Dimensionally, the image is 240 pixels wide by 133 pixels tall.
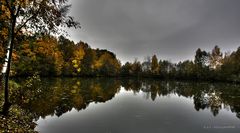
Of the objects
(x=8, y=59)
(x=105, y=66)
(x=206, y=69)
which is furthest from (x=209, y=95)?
(x=105, y=66)

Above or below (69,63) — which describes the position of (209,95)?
below

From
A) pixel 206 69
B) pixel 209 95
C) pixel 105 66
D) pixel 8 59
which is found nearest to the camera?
pixel 8 59

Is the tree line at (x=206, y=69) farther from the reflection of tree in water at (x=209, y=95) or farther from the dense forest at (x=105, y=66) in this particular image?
the reflection of tree in water at (x=209, y=95)

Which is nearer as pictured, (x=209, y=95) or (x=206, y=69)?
(x=209, y=95)

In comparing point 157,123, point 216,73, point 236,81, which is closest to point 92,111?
point 157,123

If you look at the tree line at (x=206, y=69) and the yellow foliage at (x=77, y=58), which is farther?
the yellow foliage at (x=77, y=58)

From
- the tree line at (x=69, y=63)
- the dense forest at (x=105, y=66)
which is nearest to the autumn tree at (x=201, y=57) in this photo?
the dense forest at (x=105, y=66)

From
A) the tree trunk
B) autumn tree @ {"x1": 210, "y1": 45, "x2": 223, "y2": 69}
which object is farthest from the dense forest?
the tree trunk

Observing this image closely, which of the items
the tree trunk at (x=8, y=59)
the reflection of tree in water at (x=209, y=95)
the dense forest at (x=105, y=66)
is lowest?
the reflection of tree in water at (x=209, y=95)

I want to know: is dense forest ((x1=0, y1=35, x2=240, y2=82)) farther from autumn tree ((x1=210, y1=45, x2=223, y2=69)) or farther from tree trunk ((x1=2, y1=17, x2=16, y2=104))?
tree trunk ((x1=2, y1=17, x2=16, y2=104))

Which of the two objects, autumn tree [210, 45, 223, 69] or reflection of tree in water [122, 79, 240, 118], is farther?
autumn tree [210, 45, 223, 69]

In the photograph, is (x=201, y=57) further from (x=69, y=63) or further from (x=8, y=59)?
(x=8, y=59)

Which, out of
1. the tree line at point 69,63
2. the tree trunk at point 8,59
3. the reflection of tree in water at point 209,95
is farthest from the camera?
the tree line at point 69,63

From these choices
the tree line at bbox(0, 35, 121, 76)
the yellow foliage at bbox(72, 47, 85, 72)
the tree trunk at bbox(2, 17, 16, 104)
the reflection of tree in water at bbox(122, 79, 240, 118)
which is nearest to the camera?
the tree trunk at bbox(2, 17, 16, 104)
